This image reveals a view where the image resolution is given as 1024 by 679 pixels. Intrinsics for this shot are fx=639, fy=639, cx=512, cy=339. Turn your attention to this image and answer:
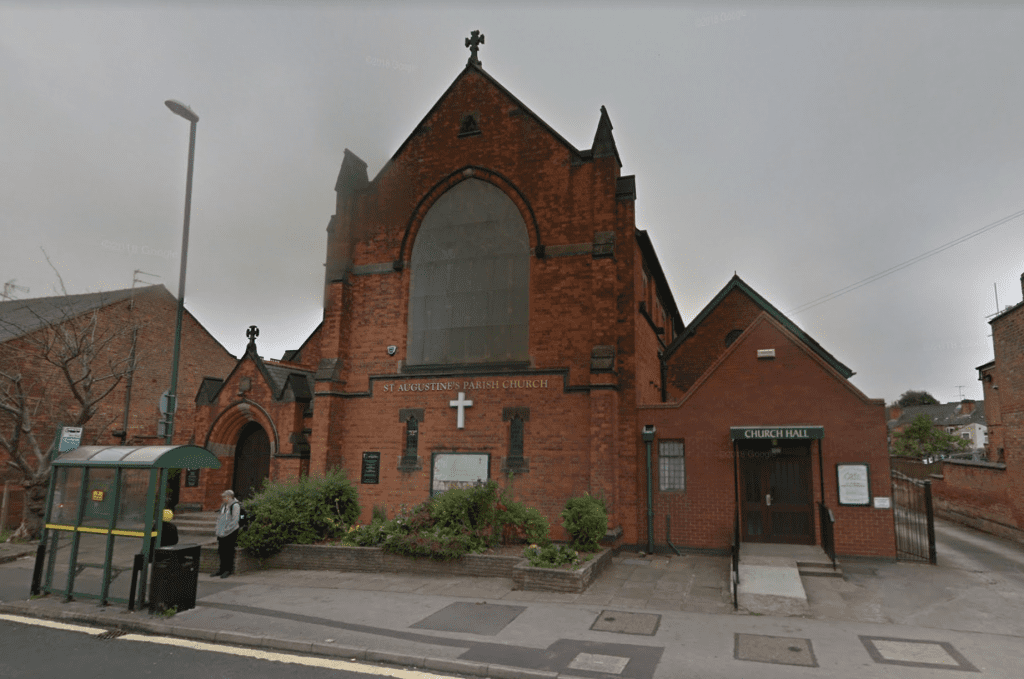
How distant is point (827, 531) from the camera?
13852 mm

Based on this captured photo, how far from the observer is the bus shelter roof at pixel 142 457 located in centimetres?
1062

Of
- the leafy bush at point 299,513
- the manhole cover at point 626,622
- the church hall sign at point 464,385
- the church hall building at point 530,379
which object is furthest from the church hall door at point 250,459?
the manhole cover at point 626,622

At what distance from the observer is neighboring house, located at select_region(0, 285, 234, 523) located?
2217 centimetres

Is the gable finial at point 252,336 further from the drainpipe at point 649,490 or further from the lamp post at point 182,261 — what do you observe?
the drainpipe at point 649,490

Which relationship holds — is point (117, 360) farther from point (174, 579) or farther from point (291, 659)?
point (291, 659)

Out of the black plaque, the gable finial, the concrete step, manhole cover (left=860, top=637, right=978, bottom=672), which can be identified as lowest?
manhole cover (left=860, top=637, right=978, bottom=672)

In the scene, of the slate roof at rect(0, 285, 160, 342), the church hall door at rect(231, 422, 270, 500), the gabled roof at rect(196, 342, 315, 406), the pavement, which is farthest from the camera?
the slate roof at rect(0, 285, 160, 342)

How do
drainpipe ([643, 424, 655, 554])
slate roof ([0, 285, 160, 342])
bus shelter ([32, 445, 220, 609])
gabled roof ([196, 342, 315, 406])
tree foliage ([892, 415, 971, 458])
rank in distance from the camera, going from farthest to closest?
tree foliage ([892, 415, 971, 458]) → slate roof ([0, 285, 160, 342]) → gabled roof ([196, 342, 315, 406]) → drainpipe ([643, 424, 655, 554]) → bus shelter ([32, 445, 220, 609])

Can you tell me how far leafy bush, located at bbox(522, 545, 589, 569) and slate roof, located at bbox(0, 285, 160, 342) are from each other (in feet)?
62.6

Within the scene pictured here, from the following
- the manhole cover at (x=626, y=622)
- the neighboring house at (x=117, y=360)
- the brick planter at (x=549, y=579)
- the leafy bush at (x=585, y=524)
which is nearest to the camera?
the manhole cover at (x=626, y=622)

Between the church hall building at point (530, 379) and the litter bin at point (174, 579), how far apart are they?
24.1ft

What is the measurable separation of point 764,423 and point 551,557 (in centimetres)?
679

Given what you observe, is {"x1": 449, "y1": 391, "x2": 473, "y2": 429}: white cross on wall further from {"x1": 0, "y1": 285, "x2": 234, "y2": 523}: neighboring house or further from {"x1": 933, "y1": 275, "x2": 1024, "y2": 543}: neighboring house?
{"x1": 933, "y1": 275, "x2": 1024, "y2": 543}: neighboring house

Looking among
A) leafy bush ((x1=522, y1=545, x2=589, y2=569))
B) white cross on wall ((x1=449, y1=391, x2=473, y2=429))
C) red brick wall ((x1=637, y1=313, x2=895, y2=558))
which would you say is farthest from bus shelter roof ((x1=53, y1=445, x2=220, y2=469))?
red brick wall ((x1=637, y1=313, x2=895, y2=558))
